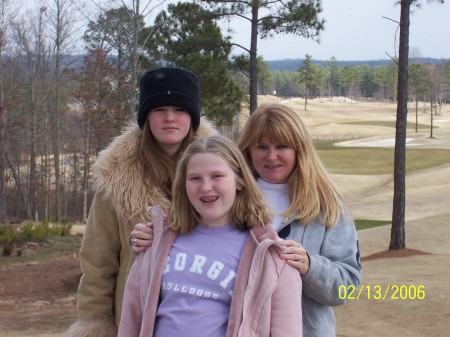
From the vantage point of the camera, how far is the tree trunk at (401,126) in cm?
1541

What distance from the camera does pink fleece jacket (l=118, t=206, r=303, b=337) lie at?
2047 millimetres

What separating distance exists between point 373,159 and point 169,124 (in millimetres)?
42855

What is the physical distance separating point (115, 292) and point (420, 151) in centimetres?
4648

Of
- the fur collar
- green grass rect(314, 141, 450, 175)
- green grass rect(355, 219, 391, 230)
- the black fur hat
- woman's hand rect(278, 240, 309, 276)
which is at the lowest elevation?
green grass rect(355, 219, 391, 230)

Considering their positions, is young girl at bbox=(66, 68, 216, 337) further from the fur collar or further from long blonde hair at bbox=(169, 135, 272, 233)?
long blonde hair at bbox=(169, 135, 272, 233)

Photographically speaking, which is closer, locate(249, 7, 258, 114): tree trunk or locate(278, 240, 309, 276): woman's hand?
locate(278, 240, 309, 276): woman's hand

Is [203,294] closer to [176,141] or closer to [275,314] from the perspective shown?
[275,314]

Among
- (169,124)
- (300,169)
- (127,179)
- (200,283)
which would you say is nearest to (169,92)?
(169,124)

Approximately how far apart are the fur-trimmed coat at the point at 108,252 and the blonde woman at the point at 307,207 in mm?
480

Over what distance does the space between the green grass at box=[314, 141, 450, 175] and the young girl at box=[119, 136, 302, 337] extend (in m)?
35.1
